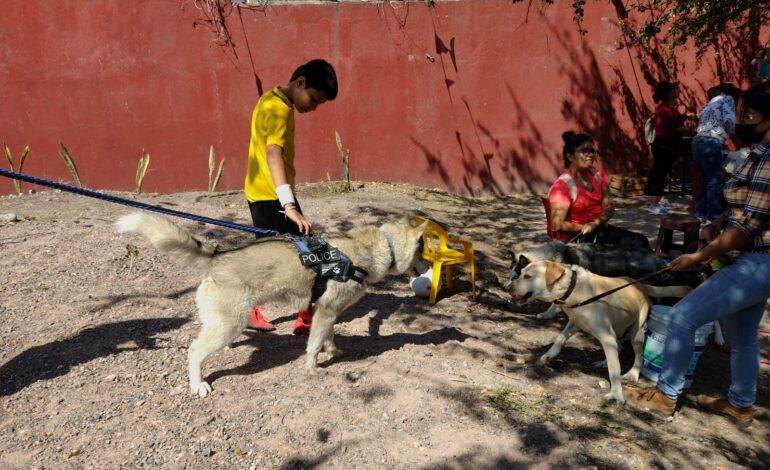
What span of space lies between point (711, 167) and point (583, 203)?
11.7ft

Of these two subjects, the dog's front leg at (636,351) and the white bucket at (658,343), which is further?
the dog's front leg at (636,351)

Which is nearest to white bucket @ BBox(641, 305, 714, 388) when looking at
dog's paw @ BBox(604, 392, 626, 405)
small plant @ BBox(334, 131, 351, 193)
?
dog's paw @ BBox(604, 392, 626, 405)

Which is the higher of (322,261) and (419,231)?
(419,231)

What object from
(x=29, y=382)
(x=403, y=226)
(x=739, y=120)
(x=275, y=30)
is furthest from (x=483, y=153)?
(x=29, y=382)

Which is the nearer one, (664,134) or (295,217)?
(295,217)

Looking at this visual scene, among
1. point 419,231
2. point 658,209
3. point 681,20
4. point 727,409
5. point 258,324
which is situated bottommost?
point 727,409

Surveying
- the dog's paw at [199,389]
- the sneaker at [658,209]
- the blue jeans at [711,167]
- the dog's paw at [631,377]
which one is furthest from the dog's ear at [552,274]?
the sneaker at [658,209]

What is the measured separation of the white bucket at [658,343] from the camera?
3.55 meters

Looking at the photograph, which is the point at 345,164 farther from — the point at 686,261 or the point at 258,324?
the point at 686,261

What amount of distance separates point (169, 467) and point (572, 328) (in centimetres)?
306

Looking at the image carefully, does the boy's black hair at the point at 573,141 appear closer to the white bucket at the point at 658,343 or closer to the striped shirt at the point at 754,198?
the white bucket at the point at 658,343

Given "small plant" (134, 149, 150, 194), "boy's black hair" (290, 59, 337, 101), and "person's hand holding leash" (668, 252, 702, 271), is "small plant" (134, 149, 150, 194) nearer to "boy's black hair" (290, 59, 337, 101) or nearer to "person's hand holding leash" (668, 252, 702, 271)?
"boy's black hair" (290, 59, 337, 101)

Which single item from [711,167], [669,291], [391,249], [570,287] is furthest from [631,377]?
[711,167]

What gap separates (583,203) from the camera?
4.75 meters
